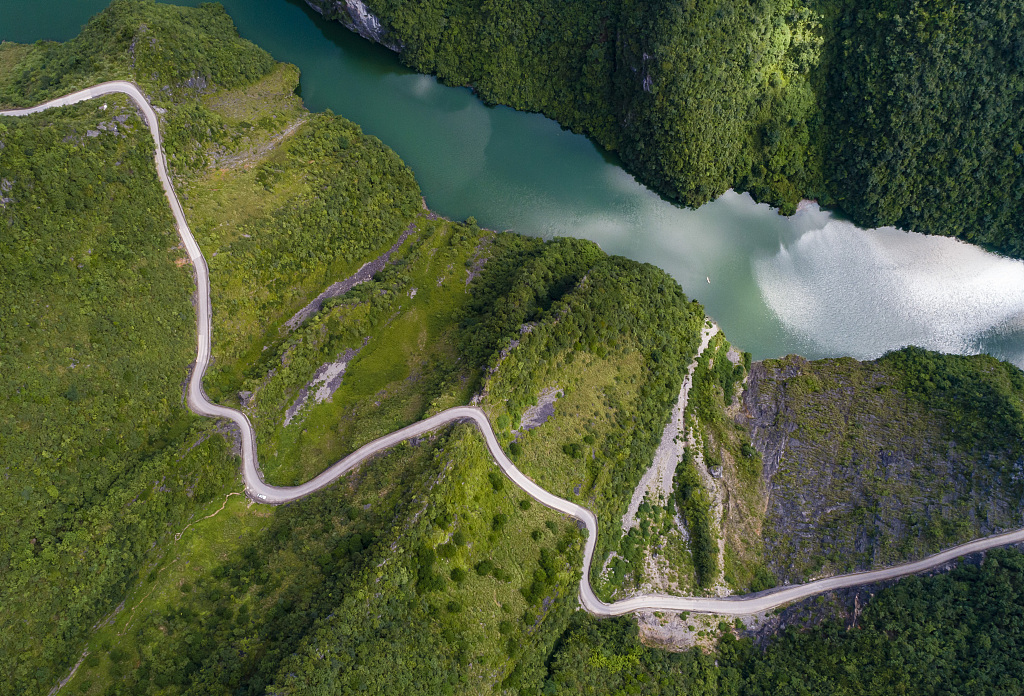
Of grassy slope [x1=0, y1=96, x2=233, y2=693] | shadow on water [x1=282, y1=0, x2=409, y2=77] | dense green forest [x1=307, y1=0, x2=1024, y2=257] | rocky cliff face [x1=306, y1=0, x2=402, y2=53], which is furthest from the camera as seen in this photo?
shadow on water [x1=282, y1=0, x2=409, y2=77]

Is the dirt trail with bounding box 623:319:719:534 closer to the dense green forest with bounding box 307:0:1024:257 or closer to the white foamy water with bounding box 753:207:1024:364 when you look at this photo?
the white foamy water with bounding box 753:207:1024:364

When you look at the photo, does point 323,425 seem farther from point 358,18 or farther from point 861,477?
point 861,477

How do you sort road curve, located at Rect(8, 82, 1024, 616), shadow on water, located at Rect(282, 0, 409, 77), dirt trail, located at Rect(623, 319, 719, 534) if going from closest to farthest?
road curve, located at Rect(8, 82, 1024, 616) < dirt trail, located at Rect(623, 319, 719, 534) < shadow on water, located at Rect(282, 0, 409, 77)

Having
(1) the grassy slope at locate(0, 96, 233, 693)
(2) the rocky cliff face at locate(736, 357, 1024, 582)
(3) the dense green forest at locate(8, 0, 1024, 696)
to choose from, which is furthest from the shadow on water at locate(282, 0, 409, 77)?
(2) the rocky cliff face at locate(736, 357, 1024, 582)

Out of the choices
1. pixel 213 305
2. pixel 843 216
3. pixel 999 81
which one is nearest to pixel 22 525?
pixel 213 305

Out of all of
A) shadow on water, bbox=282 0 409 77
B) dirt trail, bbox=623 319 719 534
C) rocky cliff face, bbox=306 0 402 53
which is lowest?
dirt trail, bbox=623 319 719 534

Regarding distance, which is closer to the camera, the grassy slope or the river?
the grassy slope

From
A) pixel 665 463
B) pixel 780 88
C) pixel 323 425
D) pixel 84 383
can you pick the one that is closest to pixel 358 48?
pixel 323 425
